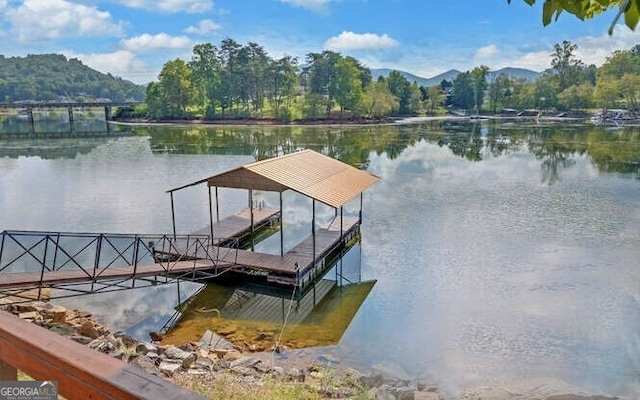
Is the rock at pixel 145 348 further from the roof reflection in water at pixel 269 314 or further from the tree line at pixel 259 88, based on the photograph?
the tree line at pixel 259 88

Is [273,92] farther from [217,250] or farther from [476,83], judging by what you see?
[217,250]

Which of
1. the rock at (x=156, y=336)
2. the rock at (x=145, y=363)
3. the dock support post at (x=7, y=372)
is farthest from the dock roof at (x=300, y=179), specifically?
the dock support post at (x=7, y=372)

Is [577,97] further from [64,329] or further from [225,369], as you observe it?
[64,329]

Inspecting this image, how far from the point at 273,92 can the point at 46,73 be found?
292 feet

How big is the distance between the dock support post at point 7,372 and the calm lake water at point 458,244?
7.31 metres

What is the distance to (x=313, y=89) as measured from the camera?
68.9 metres

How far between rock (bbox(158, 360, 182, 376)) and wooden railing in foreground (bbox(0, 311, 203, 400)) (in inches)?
245

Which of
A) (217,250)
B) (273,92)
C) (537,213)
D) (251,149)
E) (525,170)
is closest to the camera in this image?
(217,250)

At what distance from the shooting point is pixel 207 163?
30.2m

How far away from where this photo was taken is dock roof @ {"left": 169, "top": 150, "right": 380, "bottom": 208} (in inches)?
488

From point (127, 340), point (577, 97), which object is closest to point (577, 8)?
point (127, 340)

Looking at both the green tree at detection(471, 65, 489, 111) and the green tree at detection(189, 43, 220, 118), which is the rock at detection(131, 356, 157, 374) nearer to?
the green tree at detection(189, 43, 220, 118)

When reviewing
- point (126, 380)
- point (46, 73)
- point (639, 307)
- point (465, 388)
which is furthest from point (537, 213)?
point (46, 73)

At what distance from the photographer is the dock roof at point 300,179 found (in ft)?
40.7
